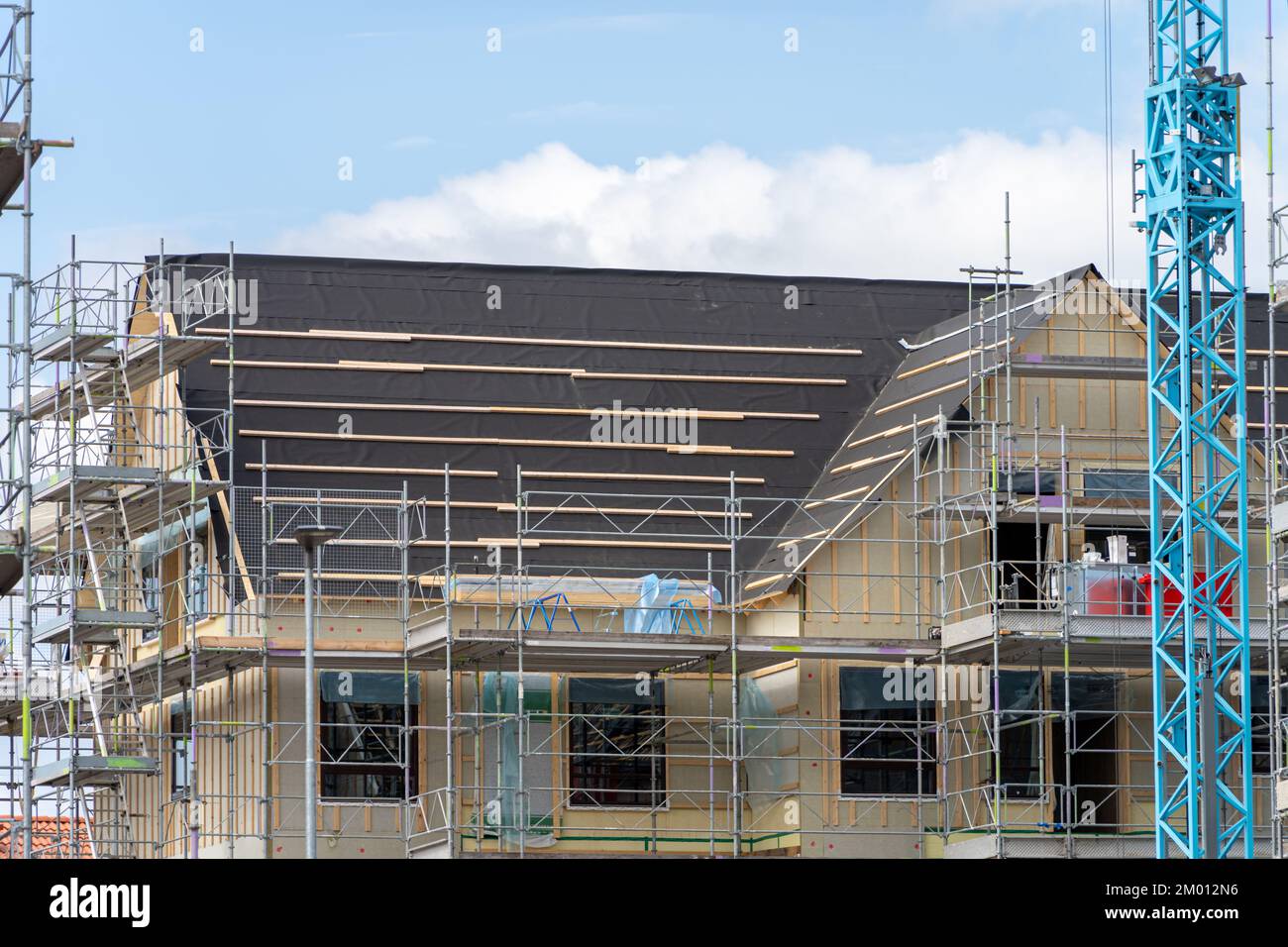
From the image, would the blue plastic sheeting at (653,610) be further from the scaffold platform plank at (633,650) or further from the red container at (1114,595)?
the red container at (1114,595)

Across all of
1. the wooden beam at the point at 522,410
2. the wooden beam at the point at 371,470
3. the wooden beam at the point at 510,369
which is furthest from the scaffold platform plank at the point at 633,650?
the wooden beam at the point at 510,369

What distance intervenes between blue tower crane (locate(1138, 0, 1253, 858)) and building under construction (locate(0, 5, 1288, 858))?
0.46ft

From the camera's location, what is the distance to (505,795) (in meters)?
32.8

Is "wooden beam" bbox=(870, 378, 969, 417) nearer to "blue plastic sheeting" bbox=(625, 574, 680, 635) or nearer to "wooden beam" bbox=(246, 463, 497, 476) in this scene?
"wooden beam" bbox=(246, 463, 497, 476)

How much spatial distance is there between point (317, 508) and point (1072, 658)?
11741mm

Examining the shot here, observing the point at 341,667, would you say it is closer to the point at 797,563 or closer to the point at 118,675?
the point at 118,675

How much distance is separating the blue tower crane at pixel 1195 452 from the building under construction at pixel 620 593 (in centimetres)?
14

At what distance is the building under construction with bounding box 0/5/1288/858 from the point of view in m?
32.4

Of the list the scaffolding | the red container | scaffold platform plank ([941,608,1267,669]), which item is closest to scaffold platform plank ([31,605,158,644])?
the scaffolding

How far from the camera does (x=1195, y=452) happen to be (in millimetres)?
36344

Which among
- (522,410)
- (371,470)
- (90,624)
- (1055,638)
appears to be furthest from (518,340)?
(1055,638)
